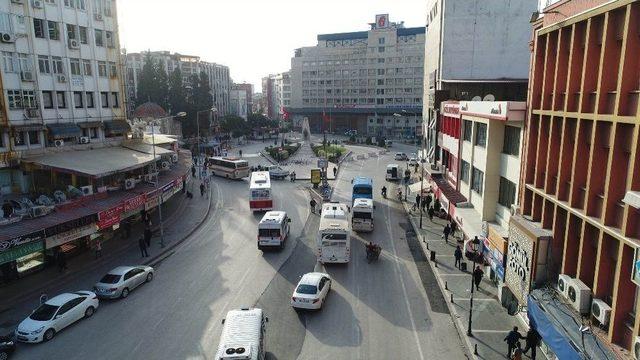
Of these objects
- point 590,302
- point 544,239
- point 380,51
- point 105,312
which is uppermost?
point 380,51

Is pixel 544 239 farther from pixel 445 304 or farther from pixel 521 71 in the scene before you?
pixel 521 71

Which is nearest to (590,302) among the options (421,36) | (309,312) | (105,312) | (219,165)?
(309,312)

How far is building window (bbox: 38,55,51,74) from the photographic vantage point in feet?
109

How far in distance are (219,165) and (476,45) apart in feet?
119

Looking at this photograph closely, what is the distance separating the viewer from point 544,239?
17797mm

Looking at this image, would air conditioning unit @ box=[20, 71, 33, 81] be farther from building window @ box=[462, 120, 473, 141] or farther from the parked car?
building window @ box=[462, 120, 473, 141]

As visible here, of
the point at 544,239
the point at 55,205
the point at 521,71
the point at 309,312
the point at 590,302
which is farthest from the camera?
the point at 521,71

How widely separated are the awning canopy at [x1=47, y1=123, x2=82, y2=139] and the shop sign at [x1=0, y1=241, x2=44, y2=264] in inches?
539

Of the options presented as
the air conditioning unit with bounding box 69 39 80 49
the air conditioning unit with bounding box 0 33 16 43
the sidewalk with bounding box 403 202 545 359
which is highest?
the air conditioning unit with bounding box 69 39 80 49

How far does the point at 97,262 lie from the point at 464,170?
86.7 ft

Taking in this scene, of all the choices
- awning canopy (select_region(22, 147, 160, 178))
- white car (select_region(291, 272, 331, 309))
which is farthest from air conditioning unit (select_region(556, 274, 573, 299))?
awning canopy (select_region(22, 147, 160, 178))

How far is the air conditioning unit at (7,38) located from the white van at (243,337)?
26.1 meters

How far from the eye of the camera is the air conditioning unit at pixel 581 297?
14.8 m

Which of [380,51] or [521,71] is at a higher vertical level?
[380,51]
